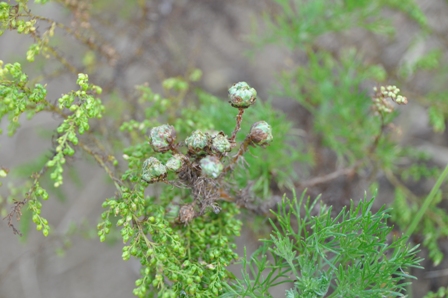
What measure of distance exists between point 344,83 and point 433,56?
0.57 meters

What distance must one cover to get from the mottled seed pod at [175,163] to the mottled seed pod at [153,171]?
0.06ft

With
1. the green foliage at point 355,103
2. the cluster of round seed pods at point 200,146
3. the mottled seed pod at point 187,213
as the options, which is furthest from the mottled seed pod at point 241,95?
the green foliage at point 355,103

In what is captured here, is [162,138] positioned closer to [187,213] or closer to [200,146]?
[200,146]

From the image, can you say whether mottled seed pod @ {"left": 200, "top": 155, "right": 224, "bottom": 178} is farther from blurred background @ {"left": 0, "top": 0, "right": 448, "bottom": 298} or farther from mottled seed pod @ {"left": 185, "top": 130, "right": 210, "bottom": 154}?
blurred background @ {"left": 0, "top": 0, "right": 448, "bottom": 298}

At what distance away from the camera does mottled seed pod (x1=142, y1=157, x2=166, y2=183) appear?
3.65 feet

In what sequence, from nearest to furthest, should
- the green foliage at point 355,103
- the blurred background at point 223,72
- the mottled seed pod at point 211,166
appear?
the mottled seed pod at point 211,166, the green foliage at point 355,103, the blurred background at point 223,72

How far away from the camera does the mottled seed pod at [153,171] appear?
111cm

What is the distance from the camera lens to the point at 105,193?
3168 millimetres

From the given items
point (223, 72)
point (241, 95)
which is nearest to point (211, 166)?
point (241, 95)

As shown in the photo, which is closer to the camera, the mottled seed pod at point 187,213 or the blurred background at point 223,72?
the mottled seed pod at point 187,213

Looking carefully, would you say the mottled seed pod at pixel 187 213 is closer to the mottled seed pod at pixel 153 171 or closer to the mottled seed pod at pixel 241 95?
the mottled seed pod at pixel 153 171

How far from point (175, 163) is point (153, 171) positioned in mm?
65

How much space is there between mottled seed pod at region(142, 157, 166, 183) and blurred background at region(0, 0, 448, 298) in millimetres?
867

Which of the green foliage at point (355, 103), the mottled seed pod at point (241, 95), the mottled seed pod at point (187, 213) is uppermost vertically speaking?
the mottled seed pod at point (241, 95)
